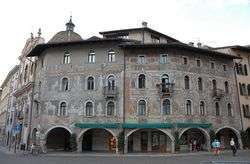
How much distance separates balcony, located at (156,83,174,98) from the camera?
3047 cm

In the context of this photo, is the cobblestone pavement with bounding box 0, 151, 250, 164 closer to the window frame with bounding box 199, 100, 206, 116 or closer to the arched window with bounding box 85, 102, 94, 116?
the arched window with bounding box 85, 102, 94, 116

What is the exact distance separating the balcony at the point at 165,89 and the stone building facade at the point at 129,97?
0.03 meters

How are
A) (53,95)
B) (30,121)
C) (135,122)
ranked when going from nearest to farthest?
(135,122)
(53,95)
(30,121)

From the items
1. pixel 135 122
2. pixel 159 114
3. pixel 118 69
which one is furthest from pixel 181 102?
pixel 118 69

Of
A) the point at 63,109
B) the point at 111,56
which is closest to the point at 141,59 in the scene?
the point at 111,56

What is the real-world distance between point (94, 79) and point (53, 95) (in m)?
4.62

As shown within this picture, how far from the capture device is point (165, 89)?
3053 cm

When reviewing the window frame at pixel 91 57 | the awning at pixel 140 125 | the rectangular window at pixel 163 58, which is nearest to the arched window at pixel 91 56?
the window frame at pixel 91 57

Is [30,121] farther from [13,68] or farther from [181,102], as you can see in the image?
[13,68]

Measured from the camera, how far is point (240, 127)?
3375 centimetres

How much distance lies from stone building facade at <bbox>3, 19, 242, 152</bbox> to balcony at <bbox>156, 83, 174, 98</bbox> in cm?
3

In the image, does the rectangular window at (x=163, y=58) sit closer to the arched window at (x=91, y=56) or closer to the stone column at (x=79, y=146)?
the arched window at (x=91, y=56)

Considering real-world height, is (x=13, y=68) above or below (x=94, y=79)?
above

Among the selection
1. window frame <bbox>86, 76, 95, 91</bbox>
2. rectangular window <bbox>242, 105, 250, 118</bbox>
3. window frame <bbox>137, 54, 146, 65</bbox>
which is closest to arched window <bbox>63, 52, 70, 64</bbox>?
window frame <bbox>86, 76, 95, 91</bbox>
